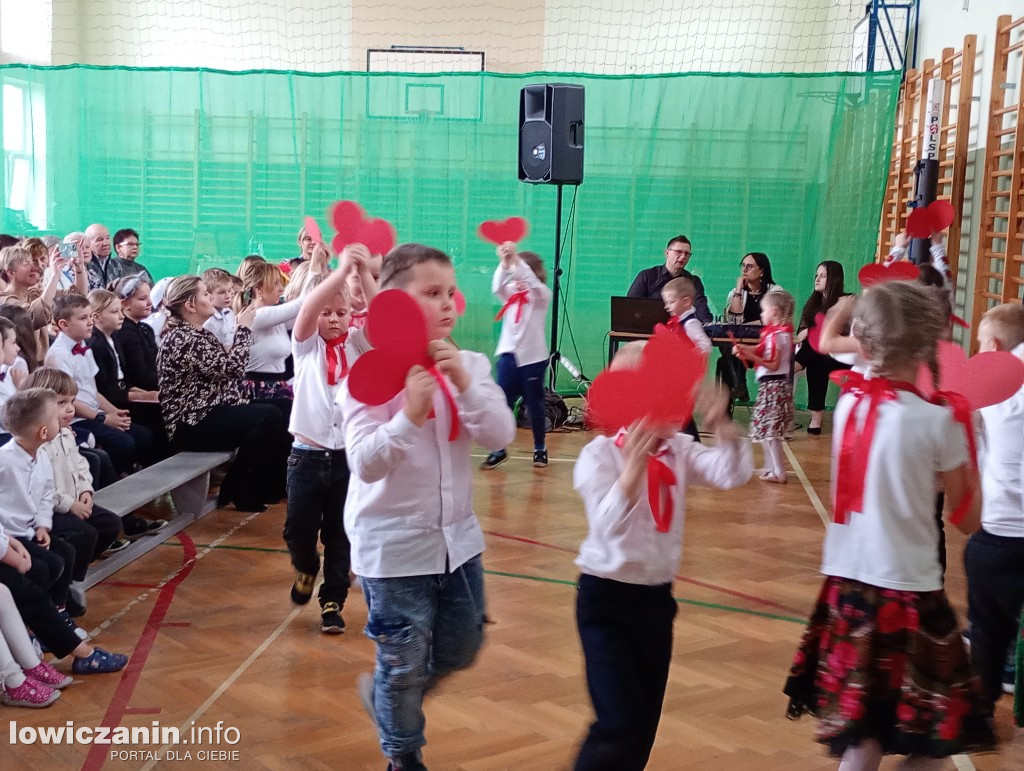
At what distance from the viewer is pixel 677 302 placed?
5.59 metres

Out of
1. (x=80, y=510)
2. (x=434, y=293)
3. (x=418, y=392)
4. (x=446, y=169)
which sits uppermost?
(x=446, y=169)

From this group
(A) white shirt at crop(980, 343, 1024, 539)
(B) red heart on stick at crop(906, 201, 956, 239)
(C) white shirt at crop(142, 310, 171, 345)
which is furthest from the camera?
(C) white shirt at crop(142, 310, 171, 345)

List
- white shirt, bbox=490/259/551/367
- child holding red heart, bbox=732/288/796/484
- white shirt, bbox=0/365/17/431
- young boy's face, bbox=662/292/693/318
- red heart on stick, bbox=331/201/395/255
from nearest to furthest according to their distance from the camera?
red heart on stick, bbox=331/201/395/255 < white shirt, bbox=0/365/17/431 < young boy's face, bbox=662/292/693/318 < white shirt, bbox=490/259/551/367 < child holding red heart, bbox=732/288/796/484

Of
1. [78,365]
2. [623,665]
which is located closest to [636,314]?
[78,365]

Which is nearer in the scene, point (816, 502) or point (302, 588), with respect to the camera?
point (302, 588)

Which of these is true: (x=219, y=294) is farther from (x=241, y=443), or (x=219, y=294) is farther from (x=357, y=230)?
(x=357, y=230)

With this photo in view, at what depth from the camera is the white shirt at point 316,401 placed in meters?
3.55

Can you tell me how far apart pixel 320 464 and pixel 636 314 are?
16.3ft

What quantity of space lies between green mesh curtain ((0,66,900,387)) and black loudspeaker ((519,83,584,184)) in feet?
2.77

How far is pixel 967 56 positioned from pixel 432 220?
14.1 ft

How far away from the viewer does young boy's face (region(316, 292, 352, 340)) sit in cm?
346

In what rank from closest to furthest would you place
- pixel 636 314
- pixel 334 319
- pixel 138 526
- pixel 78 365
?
pixel 334 319 < pixel 138 526 < pixel 78 365 < pixel 636 314
